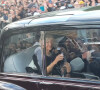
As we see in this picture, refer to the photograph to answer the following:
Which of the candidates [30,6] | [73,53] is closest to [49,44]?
[73,53]

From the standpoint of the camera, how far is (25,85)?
3.04 metres

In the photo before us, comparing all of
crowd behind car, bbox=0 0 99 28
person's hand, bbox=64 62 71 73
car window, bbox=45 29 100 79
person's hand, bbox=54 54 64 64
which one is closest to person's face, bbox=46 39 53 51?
car window, bbox=45 29 100 79

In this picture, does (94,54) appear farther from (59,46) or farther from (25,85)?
(25,85)

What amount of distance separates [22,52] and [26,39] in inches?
8.8

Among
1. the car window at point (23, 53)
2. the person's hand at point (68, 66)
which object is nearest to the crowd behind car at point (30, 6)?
the car window at point (23, 53)

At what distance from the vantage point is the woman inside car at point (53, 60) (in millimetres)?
2863

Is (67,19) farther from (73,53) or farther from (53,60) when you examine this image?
(53,60)

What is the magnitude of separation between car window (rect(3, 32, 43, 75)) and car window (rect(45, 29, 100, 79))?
0.15 metres

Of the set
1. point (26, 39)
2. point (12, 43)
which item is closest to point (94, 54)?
point (26, 39)

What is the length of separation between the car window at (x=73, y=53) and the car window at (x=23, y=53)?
0.49 feet

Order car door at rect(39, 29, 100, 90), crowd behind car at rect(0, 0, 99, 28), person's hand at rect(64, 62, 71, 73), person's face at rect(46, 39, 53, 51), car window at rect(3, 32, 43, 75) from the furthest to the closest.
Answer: crowd behind car at rect(0, 0, 99, 28) < car window at rect(3, 32, 43, 75) < person's face at rect(46, 39, 53, 51) < person's hand at rect(64, 62, 71, 73) < car door at rect(39, 29, 100, 90)

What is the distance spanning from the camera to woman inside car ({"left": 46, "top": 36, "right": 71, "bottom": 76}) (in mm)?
2863

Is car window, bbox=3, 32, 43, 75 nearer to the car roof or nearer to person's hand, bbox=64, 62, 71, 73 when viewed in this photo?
the car roof

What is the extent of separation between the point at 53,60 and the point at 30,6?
8.14m
